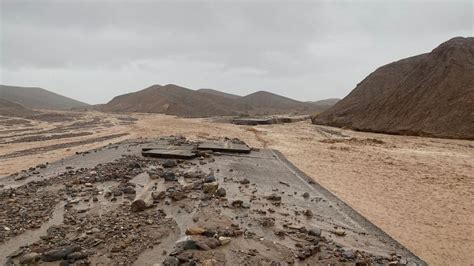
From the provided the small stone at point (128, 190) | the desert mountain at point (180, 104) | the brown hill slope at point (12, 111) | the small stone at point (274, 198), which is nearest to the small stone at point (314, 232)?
the small stone at point (274, 198)

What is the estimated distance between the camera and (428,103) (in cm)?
2812

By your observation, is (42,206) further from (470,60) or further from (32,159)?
(470,60)

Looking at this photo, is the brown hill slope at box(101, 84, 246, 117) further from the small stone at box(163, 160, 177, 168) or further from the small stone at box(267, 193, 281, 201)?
the small stone at box(267, 193, 281, 201)

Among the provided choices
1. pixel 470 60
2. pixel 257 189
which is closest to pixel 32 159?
pixel 257 189

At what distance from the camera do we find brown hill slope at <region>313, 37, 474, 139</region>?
2472 centimetres

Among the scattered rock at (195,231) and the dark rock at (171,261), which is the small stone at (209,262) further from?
the scattered rock at (195,231)

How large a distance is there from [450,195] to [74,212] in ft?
29.1

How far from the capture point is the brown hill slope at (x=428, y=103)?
24719 mm

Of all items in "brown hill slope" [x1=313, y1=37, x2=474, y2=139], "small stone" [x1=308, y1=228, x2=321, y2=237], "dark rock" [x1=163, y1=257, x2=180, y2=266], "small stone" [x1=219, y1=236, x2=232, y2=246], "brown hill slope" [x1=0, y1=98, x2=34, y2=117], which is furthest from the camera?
"brown hill slope" [x1=0, y1=98, x2=34, y2=117]

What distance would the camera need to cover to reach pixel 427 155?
16.0m

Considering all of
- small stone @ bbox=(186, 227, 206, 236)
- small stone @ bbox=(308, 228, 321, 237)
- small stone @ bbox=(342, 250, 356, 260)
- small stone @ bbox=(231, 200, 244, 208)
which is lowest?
small stone @ bbox=(342, 250, 356, 260)

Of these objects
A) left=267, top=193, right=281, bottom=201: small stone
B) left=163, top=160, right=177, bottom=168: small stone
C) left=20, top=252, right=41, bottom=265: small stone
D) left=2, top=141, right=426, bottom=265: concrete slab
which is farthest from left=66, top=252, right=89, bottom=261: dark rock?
left=163, top=160, right=177, bottom=168: small stone

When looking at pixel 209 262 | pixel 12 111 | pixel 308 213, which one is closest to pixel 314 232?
pixel 308 213

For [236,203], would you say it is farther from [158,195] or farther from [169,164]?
[169,164]
